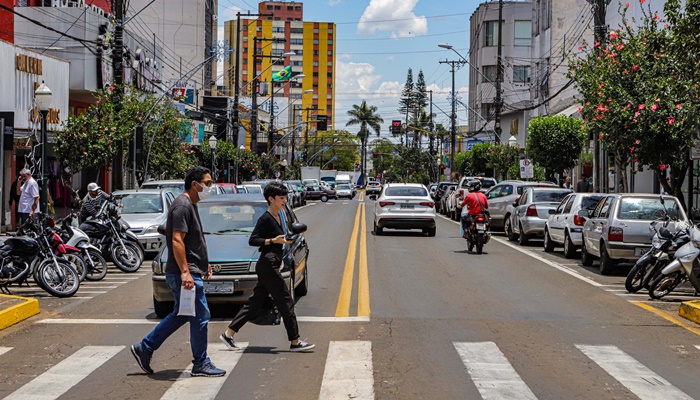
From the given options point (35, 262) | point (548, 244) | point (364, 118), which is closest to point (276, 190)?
point (35, 262)

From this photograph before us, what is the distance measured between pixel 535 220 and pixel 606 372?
1756cm

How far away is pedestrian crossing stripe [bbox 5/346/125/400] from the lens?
767 cm

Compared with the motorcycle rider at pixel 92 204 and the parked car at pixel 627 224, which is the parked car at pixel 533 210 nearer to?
the parked car at pixel 627 224

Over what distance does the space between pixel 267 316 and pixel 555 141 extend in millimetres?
34241

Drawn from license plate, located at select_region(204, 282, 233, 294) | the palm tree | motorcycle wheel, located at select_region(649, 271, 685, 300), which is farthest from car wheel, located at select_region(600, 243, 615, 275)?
the palm tree

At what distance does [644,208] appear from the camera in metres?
18.2

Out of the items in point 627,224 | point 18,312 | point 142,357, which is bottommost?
point 18,312

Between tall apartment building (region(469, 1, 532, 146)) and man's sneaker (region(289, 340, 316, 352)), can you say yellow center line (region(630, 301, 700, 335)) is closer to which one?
man's sneaker (region(289, 340, 316, 352))

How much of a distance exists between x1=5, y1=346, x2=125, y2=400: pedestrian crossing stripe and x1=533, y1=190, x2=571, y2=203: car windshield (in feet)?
61.0

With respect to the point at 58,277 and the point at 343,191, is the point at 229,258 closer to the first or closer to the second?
the point at 58,277

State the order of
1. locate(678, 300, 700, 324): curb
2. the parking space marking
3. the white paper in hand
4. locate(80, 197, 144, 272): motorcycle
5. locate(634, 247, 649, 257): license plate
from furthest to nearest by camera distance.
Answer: locate(80, 197, 144, 272): motorcycle, locate(634, 247, 649, 257): license plate, locate(678, 300, 700, 324): curb, the white paper in hand, the parking space marking

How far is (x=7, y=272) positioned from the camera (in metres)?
14.6

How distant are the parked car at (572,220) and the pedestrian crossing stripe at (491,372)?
12001 millimetres

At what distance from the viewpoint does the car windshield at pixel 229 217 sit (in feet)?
42.5
